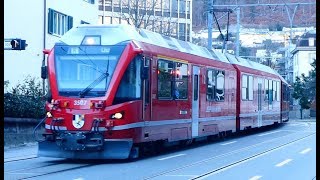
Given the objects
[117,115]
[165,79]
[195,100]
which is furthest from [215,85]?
[117,115]

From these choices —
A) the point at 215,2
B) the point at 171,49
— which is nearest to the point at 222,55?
the point at 215,2

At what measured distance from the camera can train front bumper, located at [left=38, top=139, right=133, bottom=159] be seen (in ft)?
62.6

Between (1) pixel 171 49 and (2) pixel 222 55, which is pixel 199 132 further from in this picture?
(2) pixel 222 55

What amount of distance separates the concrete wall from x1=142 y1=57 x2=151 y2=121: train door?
22.4ft

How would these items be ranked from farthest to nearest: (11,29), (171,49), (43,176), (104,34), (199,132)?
(11,29) → (199,132) → (171,49) → (104,34) → (43,176)

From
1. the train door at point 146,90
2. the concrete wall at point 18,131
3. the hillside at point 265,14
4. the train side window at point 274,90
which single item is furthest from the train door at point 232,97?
the train side window at point 274,90

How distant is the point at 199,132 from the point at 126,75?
667 centimetres

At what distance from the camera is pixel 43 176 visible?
630 inches

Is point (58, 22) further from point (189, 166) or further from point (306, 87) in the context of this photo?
point (189, 166)

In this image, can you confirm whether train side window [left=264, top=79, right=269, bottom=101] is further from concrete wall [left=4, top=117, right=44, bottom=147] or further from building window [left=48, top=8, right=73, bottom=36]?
concrete wall [left=4, top=117, right=44, bottom=147]

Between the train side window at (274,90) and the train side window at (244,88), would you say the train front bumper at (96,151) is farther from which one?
the train side window at (274,90)

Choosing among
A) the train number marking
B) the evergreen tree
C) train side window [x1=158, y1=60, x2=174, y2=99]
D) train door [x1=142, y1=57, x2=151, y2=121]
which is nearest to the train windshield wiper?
the train number marking

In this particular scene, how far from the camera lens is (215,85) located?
27766 millimetres

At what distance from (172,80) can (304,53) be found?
14.0 meters
